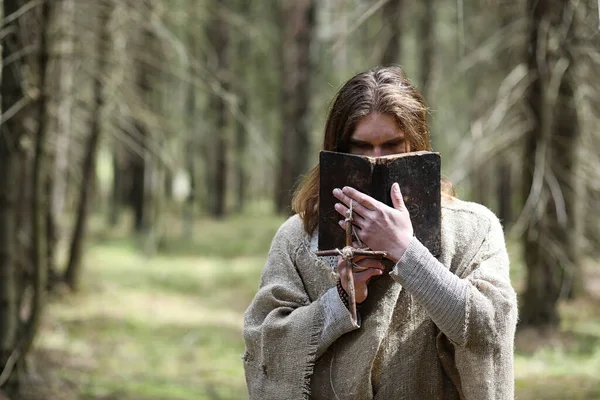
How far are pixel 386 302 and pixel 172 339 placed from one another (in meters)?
7.19

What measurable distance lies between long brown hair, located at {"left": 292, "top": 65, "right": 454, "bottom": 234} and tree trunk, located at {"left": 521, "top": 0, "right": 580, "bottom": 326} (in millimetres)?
4520

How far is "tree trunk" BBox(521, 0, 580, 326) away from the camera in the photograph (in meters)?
7.23

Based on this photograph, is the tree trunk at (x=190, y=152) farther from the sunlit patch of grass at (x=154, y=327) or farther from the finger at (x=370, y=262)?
the finger at (x=370, y=262)

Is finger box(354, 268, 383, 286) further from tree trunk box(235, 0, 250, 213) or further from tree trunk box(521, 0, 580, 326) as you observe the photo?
tree trunk box(235, 0, 250, 213)

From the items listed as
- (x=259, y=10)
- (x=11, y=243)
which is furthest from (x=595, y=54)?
(x=259, y=10)

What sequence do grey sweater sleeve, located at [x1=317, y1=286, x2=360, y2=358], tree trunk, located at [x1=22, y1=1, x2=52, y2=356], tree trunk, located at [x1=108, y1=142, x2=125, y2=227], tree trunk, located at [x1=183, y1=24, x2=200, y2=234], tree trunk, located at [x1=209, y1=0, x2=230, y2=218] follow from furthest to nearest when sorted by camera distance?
1. tree trunk, located at [x1=108, y1=142, x2=125, y2=227]
2. tree trunk, located at [x1=209, y1=0, x2=230, y2=218]
3. tree trunk, located at [x1=183, y1=24, x2=200, y2=234]
4. tree trunk, located at [x1=22, y1=1, x2=52, y2=356]
5. grey sweater sleeve, located at [x1=317, y1=286, x2=360, y2=358]

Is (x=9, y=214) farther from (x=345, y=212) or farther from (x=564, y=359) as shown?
(x=564, y=359)

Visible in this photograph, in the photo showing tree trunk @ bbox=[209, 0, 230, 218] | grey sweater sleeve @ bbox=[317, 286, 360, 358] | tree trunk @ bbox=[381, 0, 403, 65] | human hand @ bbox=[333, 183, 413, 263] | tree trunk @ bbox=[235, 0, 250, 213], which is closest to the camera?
human hand @ bbox=[333, 183, 413, 263]

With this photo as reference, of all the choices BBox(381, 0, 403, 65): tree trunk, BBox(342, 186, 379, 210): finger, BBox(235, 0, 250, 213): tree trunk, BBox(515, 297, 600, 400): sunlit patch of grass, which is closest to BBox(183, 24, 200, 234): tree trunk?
BBox(235, 0, 250, 213): tree trunk

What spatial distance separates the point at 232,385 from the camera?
7.32 m

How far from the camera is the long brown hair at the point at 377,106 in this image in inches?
93.7

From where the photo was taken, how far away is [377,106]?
7.80 ft

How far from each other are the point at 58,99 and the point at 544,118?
4287 mm

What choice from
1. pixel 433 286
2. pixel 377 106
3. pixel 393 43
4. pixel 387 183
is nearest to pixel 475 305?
pixel 433 286
